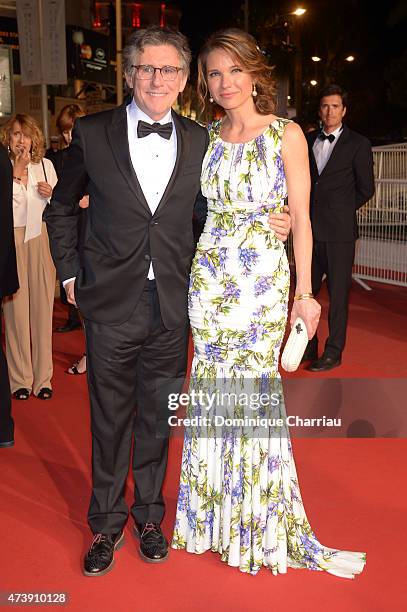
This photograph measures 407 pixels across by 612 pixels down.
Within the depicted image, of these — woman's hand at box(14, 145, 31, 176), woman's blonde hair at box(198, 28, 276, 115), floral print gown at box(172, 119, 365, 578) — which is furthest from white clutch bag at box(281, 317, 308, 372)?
woman's hand at box(14, 145, 31, 176)

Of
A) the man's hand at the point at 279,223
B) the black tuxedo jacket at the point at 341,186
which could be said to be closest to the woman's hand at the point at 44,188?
the black tuxedo jacket at the point at 341,186

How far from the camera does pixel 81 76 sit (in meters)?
26.9

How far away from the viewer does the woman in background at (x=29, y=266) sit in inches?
206

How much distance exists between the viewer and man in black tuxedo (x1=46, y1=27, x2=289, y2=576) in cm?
283

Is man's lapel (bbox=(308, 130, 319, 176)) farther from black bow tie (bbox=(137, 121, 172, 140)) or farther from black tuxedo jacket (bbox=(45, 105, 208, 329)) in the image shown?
black bow tie (bbox=(137, 121, 172, 140))

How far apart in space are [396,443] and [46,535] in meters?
2.16

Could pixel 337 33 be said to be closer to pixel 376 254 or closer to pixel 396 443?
pixel 376 254

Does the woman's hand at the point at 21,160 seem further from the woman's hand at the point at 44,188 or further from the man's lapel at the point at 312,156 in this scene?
the man's lapel at the point at 312,156

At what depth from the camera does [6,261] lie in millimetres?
4293

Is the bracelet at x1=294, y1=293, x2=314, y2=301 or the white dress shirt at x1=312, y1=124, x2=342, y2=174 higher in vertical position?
the white dress shirt at x1=312, y1=124, x2=342, y2=174

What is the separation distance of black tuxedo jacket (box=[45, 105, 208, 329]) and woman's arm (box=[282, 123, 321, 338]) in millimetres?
344

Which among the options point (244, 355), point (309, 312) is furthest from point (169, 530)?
point (309, 312)

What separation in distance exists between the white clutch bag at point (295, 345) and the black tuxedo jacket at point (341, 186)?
3.18 m

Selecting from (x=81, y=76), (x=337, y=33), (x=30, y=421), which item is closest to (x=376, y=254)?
(x=30, y=421)
